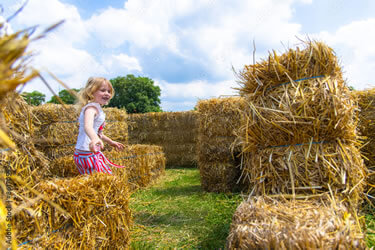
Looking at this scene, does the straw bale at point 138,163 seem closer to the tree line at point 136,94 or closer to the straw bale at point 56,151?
the straw bale at point 56,151

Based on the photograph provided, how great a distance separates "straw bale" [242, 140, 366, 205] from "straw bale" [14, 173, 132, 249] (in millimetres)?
1643

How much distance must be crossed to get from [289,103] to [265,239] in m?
1.47

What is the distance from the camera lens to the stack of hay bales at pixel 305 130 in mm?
2531

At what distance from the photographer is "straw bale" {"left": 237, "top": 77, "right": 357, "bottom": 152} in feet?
8.32

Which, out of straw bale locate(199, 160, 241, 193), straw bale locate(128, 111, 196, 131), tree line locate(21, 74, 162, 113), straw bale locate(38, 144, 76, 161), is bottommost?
straw bale locate(199, 160, 241, 193)

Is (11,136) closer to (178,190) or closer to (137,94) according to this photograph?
(178,190)

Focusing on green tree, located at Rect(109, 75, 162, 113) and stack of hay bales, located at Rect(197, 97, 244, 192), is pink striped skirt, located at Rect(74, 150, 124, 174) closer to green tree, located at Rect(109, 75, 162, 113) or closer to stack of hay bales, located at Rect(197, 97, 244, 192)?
stack of hay bales, located at Rect(197, 97, 244, 192)

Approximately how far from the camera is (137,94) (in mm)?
40156

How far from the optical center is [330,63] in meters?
2.70

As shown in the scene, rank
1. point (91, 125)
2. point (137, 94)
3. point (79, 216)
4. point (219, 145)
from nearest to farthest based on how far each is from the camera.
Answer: point (79, 216) → point (91, 125) → point (219, 145) → point (137, 94)

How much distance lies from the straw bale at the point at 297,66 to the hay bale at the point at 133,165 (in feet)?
12.7

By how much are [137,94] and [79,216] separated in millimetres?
38897

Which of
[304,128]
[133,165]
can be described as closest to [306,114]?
[304,128]

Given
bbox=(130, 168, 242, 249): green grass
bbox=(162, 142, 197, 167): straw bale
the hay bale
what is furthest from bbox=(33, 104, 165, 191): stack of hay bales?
bbox=(162, 142, 197, 167): straw bale
